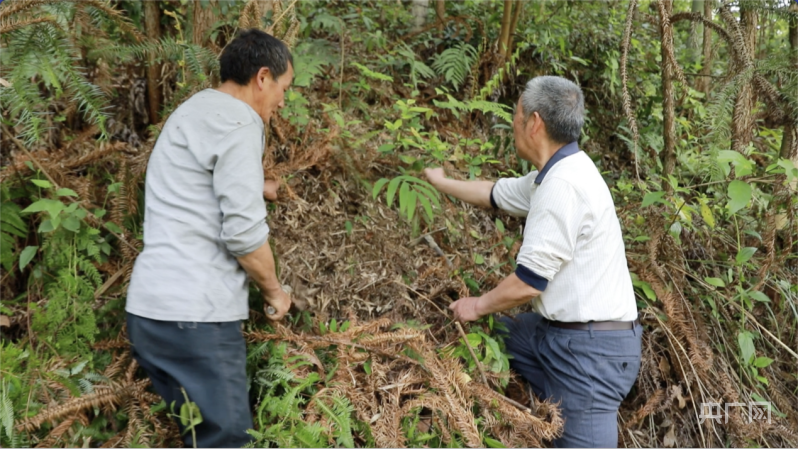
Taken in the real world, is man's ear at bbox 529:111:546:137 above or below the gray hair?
below

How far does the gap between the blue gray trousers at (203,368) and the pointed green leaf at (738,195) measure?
9.15 feet

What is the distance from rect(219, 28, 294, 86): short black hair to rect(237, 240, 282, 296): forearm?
89 cm

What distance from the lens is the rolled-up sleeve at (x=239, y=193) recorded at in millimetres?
2443

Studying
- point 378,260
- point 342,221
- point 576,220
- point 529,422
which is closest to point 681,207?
point 576,220

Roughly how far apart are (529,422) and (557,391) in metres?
0.31

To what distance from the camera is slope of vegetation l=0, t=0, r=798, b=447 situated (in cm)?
284

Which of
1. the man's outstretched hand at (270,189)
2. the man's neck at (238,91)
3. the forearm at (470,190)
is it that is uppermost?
the man's neck at (238,91)

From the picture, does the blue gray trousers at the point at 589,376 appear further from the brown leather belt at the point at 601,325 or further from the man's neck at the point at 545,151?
the man's neck at the point at 545,151

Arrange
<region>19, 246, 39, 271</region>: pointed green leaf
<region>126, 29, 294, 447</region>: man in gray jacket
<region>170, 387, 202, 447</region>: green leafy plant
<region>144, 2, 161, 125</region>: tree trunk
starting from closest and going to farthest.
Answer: <region>170, 387, 202, 447</region>: green leafy plant → <region>126, 29, 294, 447</region>: man in gray jacket → <region>19, 246, 39, 271</region>: pointed green leaf → <region>144, 2, 161, 125</region>: tree trunk

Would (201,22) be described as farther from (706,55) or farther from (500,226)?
(706,55)

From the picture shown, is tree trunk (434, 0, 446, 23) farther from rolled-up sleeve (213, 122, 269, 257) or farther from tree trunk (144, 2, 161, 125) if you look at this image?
rolled-up sleeve (213, 122, 269, 257)

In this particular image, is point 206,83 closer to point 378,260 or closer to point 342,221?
point 342,221

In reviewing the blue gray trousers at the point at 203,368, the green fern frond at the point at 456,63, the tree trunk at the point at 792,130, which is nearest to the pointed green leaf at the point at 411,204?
the blue gray trousers at the point at 203,368

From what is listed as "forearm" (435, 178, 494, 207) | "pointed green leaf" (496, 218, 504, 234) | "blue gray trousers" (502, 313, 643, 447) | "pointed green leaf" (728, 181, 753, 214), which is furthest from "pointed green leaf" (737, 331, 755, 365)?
"forearm" (435, 178, 494, 207)
